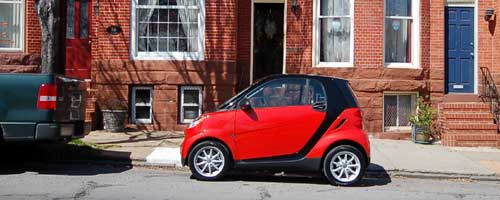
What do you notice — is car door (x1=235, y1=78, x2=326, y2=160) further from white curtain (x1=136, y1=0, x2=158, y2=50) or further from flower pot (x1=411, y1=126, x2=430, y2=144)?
white curtain (x1=136, y1=0, x2=158, y2=50)

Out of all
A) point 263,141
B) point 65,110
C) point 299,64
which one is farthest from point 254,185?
point 299,64

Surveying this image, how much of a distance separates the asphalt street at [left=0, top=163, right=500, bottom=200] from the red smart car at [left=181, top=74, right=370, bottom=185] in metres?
0.30

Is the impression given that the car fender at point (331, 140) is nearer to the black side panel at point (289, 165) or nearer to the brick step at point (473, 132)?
the black side panel at point (289, 165)

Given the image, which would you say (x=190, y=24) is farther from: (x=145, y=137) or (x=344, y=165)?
(x=344, y=165)

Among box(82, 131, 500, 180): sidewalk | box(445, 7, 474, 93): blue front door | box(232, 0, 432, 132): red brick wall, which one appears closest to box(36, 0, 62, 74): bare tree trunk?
box(82, 131, 500, 180): sidewalk

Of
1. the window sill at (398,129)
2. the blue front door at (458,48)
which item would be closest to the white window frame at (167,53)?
the window sill at (398,129)

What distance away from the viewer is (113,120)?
45.1 feet

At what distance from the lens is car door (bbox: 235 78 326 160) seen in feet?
29.2

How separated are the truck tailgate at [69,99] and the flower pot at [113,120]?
3440 mm

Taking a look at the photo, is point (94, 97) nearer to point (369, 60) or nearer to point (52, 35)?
point (52, 35)

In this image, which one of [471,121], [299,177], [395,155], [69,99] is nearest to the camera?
[69,99]

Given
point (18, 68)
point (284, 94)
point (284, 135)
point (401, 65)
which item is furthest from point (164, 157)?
point (401, 65)

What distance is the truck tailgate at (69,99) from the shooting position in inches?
362

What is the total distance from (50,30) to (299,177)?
18.0 ft
